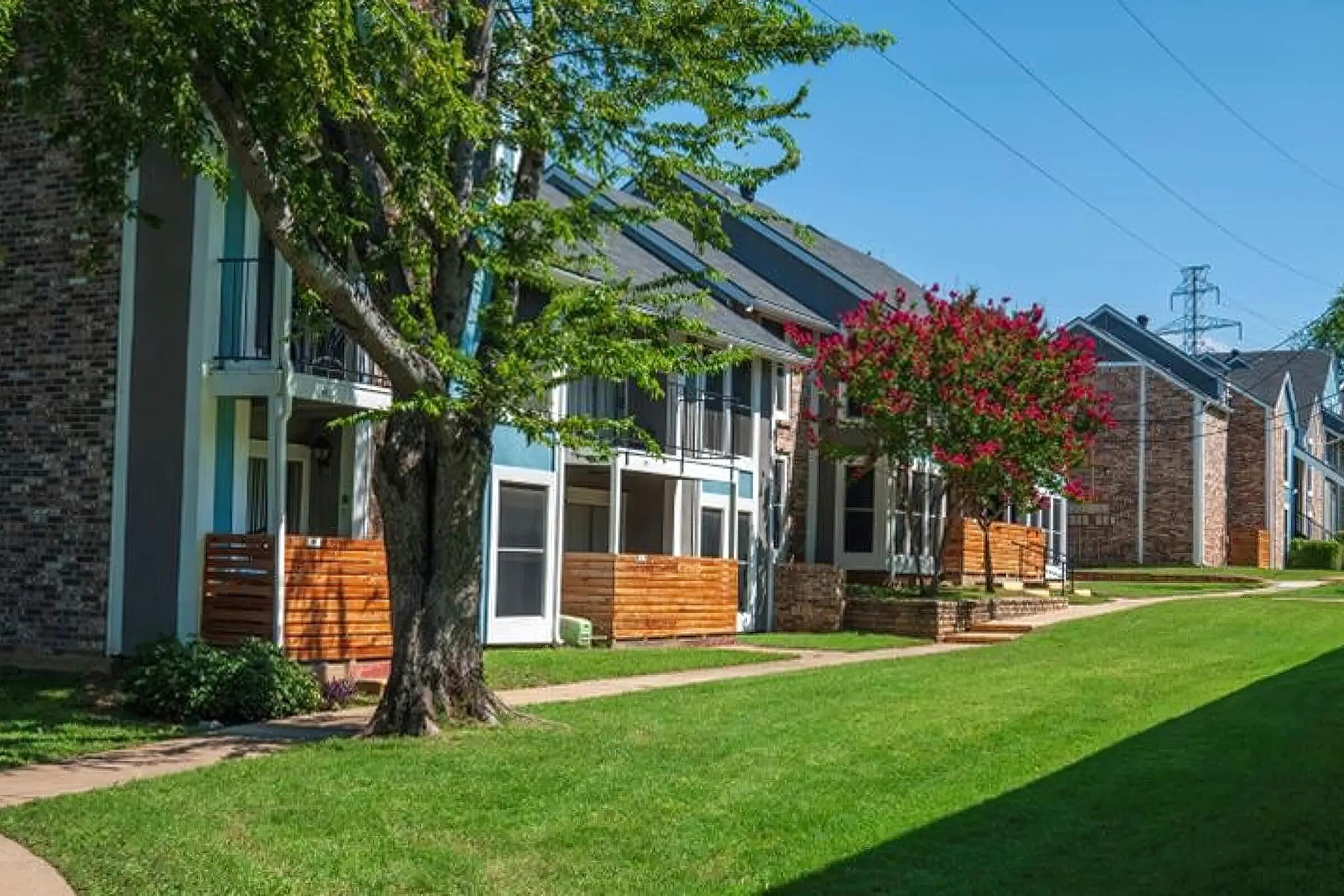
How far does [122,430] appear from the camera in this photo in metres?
15.9

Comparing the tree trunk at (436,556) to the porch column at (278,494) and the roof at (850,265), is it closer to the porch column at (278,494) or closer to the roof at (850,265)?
the porch column at (278,494)

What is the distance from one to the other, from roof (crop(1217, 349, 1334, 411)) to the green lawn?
4453 centimetres

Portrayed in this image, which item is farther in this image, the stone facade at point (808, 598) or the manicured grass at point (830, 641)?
the stone facade at point (808, 598)

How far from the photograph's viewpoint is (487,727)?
1223 cm

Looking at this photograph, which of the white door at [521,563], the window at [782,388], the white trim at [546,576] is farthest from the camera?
the window at [782,388]

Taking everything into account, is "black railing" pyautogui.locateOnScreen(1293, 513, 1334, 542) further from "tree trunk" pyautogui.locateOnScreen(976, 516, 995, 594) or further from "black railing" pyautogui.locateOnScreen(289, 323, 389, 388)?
"black railing" pyautogui.locateOnScreen(289, 323, 389, 388)

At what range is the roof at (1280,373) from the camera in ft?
181

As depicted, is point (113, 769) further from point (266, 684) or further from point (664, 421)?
point (664, 421)

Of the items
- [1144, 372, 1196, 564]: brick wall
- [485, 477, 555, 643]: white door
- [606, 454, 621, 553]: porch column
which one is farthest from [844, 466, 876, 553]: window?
[1144, 372, 1196, 564]: brick wall

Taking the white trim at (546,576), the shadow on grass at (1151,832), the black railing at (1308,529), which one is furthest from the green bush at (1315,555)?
the shadow on grass at (1151,832)

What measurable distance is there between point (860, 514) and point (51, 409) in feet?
56.8

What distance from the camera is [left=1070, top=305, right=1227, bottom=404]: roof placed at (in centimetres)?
5025

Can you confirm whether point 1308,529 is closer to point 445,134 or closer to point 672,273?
point 672,273

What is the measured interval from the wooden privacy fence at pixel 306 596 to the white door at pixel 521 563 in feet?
11.5
